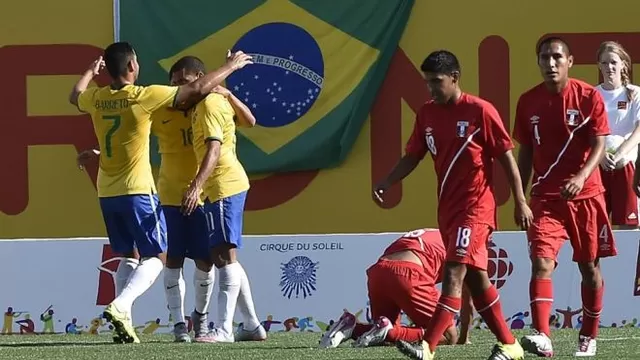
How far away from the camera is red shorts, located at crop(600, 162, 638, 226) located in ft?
31.2

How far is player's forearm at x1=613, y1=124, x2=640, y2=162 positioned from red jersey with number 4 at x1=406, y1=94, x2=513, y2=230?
2194mm

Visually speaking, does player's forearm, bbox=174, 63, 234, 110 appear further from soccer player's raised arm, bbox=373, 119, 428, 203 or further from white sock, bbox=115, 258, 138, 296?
soccer player's raised arm, bbox=373, 119, 428, 203

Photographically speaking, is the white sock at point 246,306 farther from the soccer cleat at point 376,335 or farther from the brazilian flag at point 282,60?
the brazilian flag at point 282,60

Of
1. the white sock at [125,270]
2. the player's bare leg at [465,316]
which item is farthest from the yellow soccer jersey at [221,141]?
the player's bare leg at [465,316]

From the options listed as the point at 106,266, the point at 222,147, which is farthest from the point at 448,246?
Result: the point at 106,266

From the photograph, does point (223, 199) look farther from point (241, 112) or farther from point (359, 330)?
point (359, 330)

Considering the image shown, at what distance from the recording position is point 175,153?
982 cm

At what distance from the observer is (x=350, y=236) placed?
11.4 meters

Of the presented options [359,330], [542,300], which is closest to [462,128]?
[542,300]

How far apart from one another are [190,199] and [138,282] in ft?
2.65

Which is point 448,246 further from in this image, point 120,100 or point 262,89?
point 262,89

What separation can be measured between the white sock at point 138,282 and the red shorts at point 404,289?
1.44 meters

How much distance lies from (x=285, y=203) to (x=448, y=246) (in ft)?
25.4

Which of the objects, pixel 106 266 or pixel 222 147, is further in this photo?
pixel 106 266
